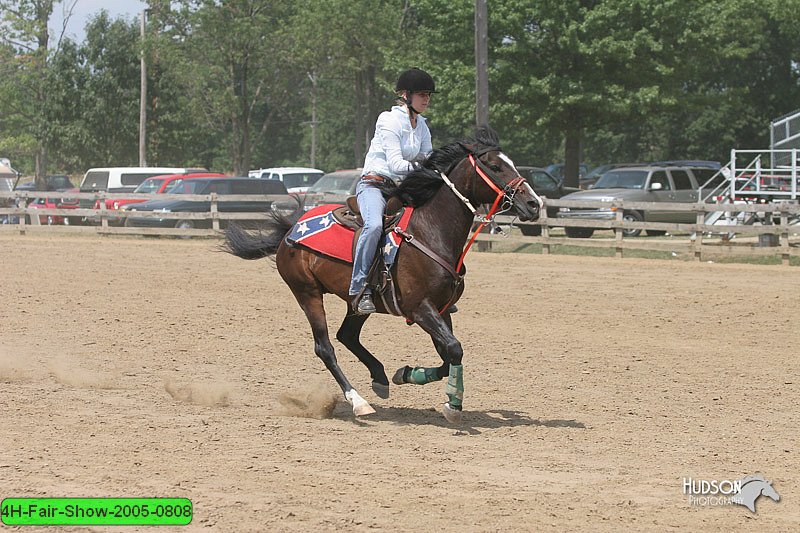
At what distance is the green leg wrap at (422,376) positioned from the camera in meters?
8.21

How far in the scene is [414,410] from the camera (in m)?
8.76

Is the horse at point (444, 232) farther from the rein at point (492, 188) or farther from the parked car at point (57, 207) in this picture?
the parked car at point (57, 207)

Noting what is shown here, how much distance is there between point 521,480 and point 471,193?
2578 mm

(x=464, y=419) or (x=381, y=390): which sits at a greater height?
(x=381, y=390)

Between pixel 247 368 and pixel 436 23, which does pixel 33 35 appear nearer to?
pixel 436 23

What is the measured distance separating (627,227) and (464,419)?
15.8 meters

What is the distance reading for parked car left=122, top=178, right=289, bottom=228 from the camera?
91.8ft

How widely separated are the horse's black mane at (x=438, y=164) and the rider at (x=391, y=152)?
10cm

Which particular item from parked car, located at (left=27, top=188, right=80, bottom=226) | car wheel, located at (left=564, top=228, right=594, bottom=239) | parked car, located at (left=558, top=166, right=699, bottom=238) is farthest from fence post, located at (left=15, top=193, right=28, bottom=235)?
car wheel, located at (left=564, top=228, right=594, bottom=239)

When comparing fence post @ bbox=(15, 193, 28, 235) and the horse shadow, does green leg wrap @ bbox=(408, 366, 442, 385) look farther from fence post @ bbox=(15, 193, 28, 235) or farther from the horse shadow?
fence post @ bbox=(15, 193, 28, 235)

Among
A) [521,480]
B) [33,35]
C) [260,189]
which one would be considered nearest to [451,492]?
[521,480]

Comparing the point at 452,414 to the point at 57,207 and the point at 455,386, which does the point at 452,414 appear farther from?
the point at 57,207

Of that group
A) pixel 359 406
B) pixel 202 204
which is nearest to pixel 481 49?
pixel 202 204

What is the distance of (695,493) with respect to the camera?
19.5 feet
